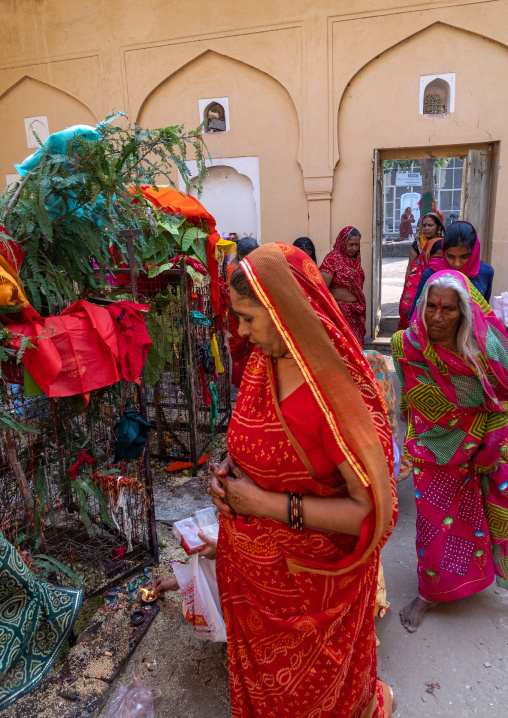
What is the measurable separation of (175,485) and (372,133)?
5.38 m

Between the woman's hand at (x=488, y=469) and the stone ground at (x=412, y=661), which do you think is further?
the woman's hand at (x=488, y=469)

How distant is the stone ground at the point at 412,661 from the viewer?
212 cm

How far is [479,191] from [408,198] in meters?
22.5

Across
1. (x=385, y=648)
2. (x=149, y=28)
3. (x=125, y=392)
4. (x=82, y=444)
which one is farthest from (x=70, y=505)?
(x=149, y=28)

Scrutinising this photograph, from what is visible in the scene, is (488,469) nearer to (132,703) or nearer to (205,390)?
(132,703)

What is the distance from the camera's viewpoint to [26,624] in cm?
202

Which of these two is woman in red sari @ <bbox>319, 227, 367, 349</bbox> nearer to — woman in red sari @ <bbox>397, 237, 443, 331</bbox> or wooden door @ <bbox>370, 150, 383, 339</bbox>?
woman in red sari @ <bbox>397, 237, 443, 331</bbox>

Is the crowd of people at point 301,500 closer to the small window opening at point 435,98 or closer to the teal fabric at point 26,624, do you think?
the teal fabric at point 26,624

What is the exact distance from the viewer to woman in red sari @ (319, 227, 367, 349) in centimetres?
541

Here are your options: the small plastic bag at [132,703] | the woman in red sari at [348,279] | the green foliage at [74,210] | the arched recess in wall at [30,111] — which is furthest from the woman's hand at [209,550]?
the arched recess in wall at [30,111]

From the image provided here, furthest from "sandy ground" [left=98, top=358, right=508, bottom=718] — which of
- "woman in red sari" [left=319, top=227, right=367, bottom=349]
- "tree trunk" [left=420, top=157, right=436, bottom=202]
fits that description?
"tree trunk" [left=420, top=157, right=436, bottom=202]

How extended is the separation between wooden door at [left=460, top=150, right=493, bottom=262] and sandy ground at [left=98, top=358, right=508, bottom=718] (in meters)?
5.26

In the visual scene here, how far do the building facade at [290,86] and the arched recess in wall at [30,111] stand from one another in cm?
2

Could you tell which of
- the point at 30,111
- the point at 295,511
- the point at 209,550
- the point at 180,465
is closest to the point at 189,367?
the point at 180,465
